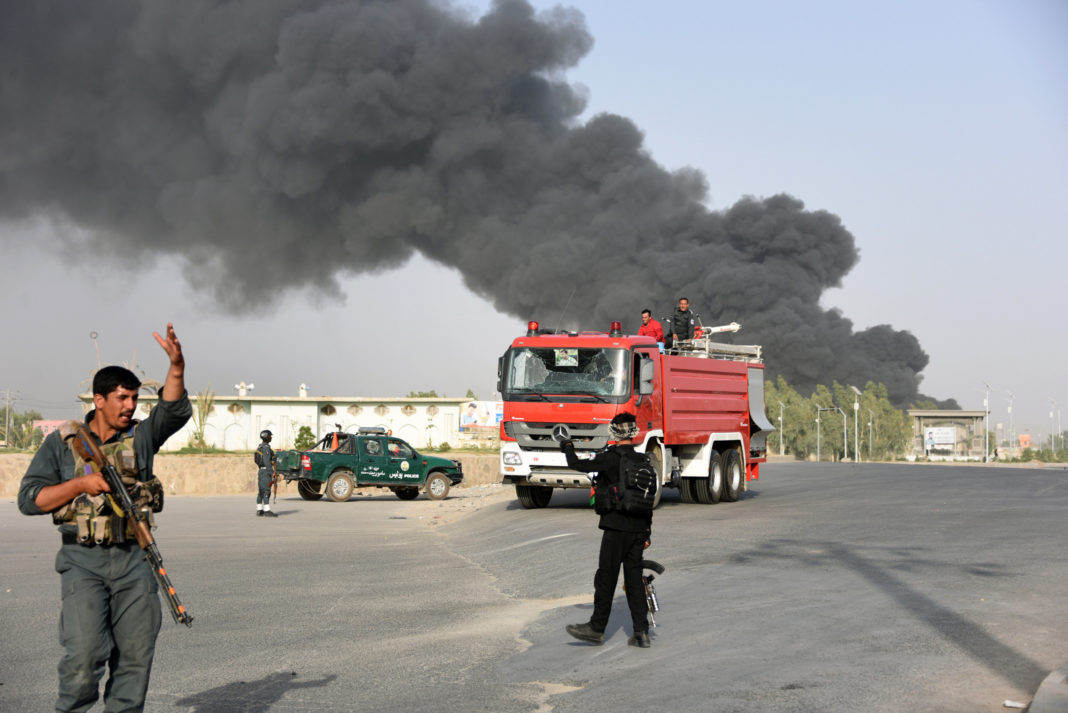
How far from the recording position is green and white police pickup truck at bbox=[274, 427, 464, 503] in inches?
1045

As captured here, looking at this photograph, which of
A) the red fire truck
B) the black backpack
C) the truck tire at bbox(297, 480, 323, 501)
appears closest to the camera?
the black backpack

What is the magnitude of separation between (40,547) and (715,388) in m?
11.6

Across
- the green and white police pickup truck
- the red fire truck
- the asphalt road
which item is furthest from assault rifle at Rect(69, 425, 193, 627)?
the green and white police pickup truck

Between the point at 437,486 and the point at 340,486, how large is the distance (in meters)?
2.50

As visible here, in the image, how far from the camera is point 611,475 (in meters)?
7.88

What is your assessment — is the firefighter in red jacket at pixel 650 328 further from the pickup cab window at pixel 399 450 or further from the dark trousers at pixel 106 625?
the dark trousers at pixel 106 625

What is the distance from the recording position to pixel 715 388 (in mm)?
20109

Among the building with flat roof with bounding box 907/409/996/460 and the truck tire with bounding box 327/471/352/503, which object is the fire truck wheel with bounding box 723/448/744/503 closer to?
the truck tire with bounding box 327/471/352/503

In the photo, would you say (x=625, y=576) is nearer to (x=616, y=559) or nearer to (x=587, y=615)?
(x=616, y=559)

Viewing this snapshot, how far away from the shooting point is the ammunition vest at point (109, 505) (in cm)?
461

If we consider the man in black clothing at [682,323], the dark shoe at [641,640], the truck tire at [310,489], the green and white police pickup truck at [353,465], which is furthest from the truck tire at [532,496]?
the dark shoe at [641,640]

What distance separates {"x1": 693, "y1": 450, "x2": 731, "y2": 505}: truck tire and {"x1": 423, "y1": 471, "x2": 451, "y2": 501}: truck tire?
372 inches

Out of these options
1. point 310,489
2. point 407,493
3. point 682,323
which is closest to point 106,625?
point 682,323

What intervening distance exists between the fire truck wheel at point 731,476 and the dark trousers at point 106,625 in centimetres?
1662
